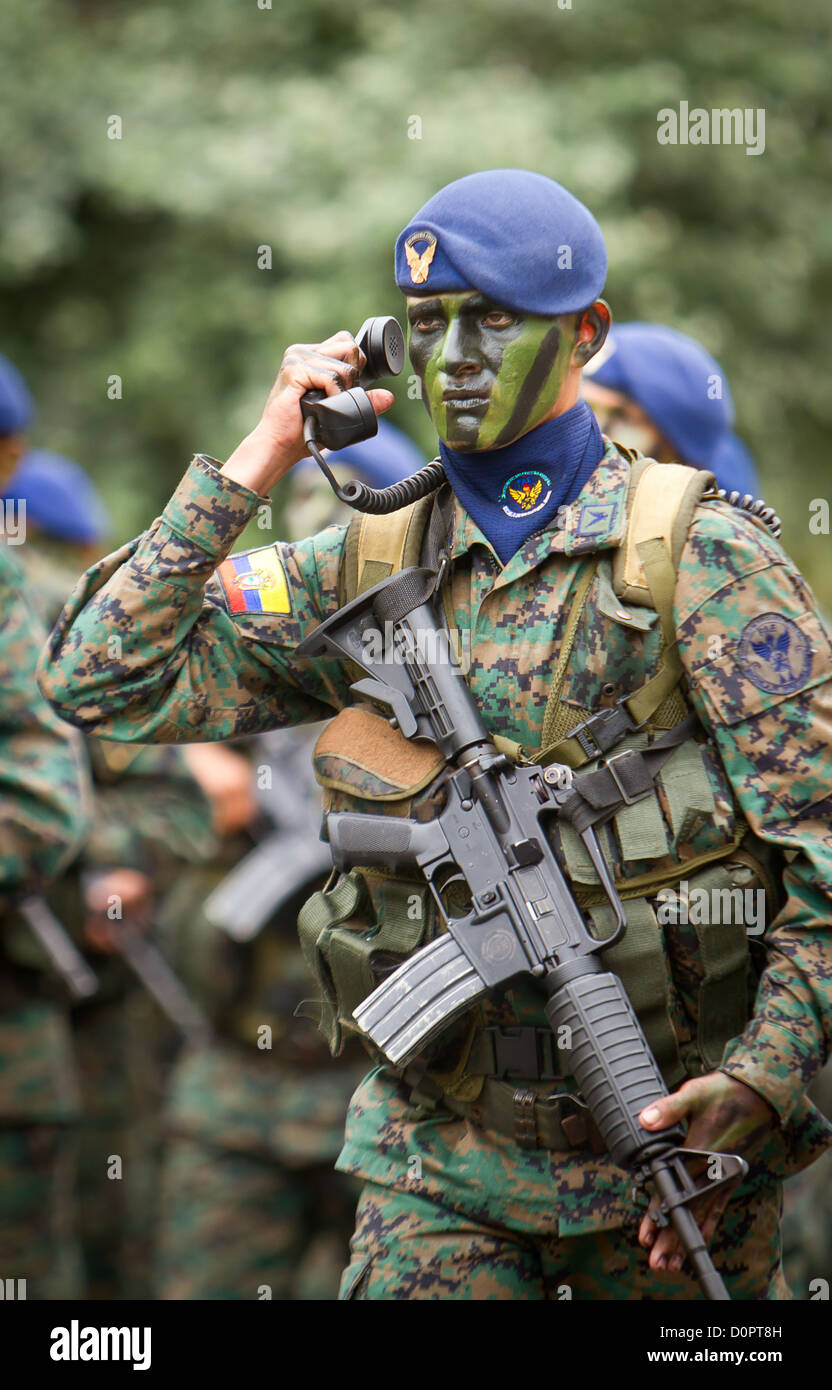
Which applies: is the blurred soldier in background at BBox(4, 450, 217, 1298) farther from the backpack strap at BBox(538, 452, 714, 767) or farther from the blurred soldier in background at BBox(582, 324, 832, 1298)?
the backpack strap at BBox(538, 452, 714, 767)

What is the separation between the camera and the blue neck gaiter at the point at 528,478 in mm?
3268

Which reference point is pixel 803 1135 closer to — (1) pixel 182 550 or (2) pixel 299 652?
(2) pixel 299 652

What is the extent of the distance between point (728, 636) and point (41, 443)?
1076cm

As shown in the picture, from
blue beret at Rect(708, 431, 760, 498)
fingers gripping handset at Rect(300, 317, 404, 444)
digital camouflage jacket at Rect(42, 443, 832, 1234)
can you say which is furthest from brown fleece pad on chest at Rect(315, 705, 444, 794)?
blue beret at Rect(708, 431, 760, 498)

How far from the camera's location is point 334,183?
11797 mm

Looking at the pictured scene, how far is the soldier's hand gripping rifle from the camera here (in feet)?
9.46

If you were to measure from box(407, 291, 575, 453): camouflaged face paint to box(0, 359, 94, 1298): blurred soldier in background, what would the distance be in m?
1.88

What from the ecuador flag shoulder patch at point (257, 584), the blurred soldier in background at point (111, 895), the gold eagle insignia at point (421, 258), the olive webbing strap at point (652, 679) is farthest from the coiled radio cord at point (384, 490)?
the blurred soldier in background at point (111, 895)

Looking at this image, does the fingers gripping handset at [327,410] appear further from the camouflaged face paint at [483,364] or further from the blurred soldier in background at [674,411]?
the blurred soldier in background at [674,411]

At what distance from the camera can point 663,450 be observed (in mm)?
4891

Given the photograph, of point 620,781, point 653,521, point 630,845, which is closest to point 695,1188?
point 630,845

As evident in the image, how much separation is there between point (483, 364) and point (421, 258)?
222 millimetres

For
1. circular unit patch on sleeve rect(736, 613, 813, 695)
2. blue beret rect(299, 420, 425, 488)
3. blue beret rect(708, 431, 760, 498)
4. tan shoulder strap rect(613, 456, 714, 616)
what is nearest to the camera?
circular unit patch on sleeve rect(736, 613, 813, 695)

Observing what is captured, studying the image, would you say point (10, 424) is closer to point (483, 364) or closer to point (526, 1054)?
point (483, 364)
